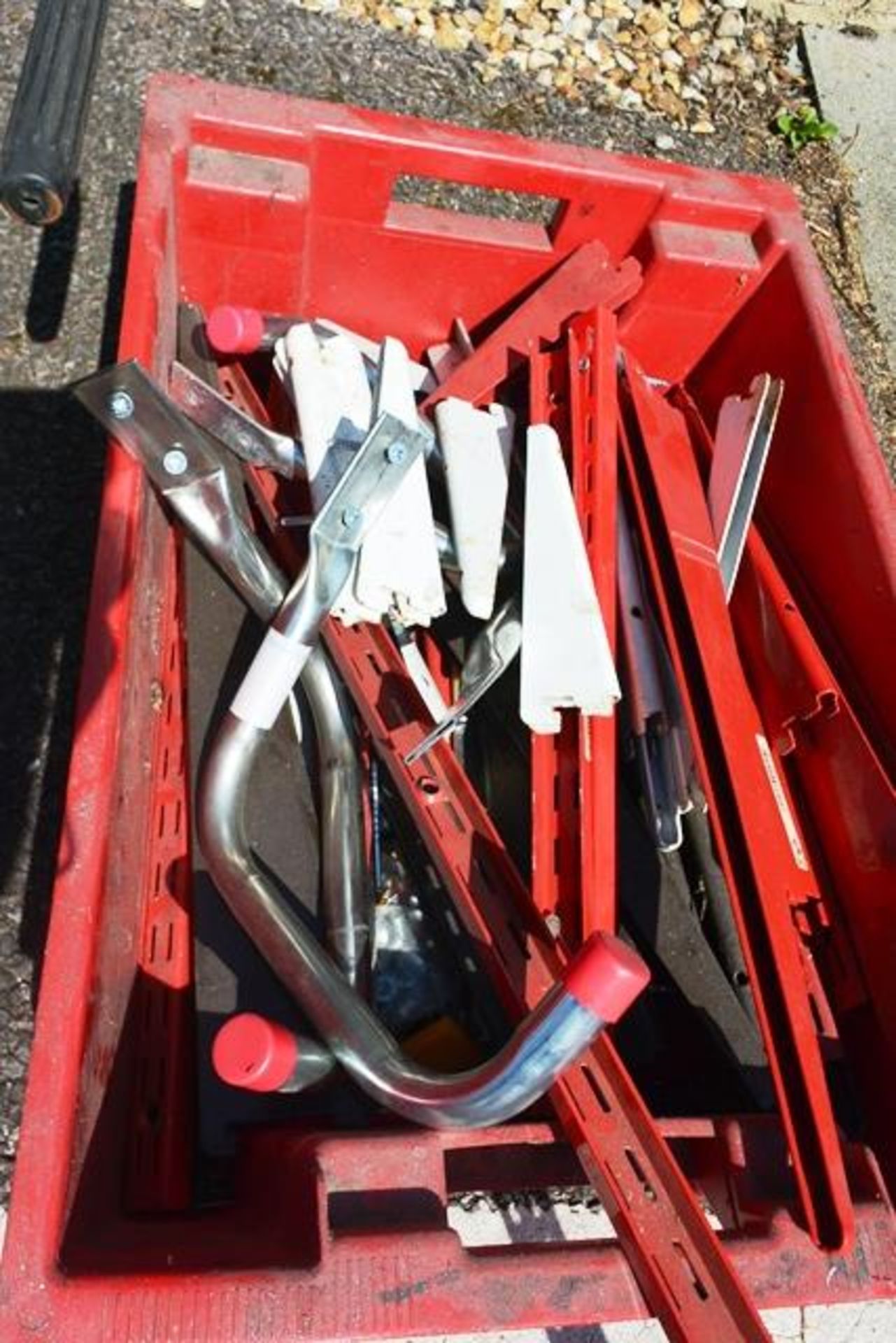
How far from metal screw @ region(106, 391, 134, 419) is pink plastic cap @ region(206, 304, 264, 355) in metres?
0.25

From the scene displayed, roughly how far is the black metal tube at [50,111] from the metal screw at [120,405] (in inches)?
6.1

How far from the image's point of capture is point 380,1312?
85 cm

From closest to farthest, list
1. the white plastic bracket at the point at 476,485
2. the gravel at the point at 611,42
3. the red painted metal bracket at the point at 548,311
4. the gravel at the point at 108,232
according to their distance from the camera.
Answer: the white plastic bracket at the point at 476,485 → the red painted metal bracket at the point at 548,311 → the gravel at the point at 108,232 → the gravel at the point at 611,42

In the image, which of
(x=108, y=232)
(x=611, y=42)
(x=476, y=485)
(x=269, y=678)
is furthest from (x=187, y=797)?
(x=611, y=42)

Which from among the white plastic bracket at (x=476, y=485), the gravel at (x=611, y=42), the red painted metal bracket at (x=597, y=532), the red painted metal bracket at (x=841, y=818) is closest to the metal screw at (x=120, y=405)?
the white plastic bracket at (x=476, y=485)

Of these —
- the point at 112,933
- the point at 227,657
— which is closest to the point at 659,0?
the point at 227,657

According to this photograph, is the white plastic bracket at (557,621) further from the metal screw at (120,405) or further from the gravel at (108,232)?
the gravel at (108,232)

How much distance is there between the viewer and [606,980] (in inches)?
33.3

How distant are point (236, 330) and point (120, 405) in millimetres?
261

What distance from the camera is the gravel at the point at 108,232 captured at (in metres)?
1.52

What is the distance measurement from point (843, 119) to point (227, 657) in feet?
6.07

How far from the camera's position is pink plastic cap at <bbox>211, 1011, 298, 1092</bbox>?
3.12 feet

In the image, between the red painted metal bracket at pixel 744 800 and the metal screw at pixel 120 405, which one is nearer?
the red painted metal bracket at pixel 744 800

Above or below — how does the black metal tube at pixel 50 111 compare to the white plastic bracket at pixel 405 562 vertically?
above
